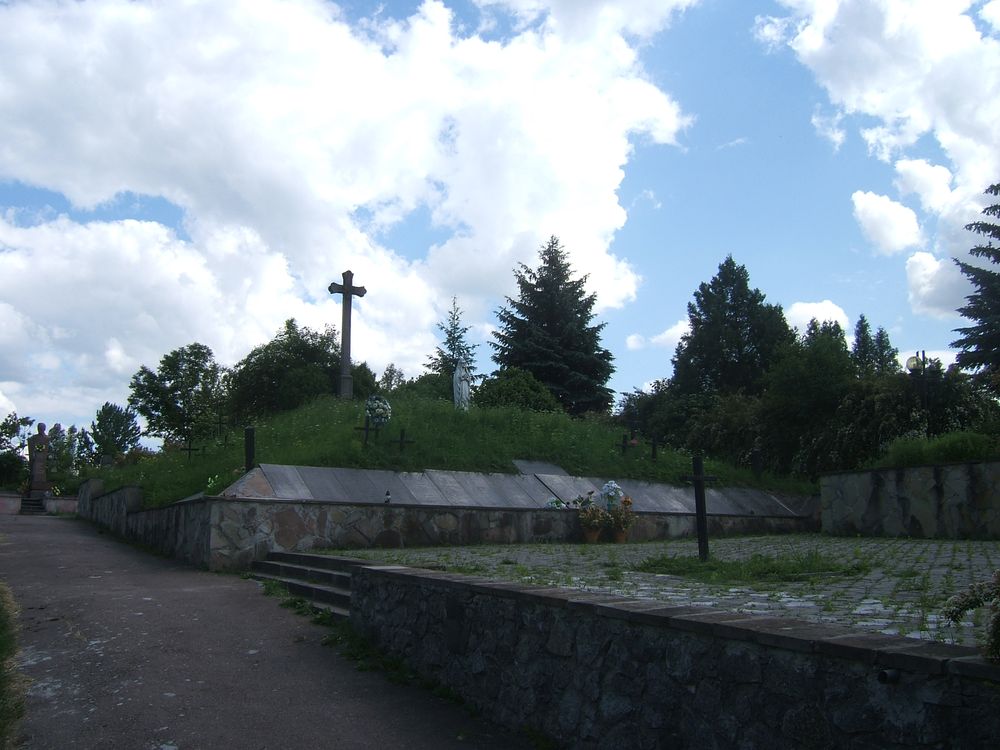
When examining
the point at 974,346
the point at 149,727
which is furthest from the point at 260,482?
the point at 974,346

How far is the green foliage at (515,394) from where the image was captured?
920 inches

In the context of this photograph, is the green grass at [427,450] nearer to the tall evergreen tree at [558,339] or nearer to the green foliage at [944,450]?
the green foliage at [944,450]

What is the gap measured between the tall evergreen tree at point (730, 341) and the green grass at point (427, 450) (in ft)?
83.6

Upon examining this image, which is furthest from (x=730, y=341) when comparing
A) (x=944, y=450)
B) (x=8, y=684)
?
(x=8, y=684)

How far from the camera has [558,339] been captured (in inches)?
1427

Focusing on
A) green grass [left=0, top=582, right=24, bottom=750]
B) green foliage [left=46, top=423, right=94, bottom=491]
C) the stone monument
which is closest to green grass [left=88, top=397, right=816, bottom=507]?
green grass [left=0, top=582, right=24, bottom=750]

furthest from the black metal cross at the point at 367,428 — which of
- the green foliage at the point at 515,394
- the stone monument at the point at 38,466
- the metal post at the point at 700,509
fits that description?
the stone monument at the point at 38,466

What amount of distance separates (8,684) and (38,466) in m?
35.1

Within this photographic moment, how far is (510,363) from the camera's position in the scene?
3647 cm

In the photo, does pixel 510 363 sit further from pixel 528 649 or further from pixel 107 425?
pixel 107 425

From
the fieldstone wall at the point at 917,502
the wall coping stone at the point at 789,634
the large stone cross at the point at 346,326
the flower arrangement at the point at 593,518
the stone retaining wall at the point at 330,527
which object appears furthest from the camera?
the large stone cross at the point at 346,326

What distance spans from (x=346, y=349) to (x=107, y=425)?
2959 inches

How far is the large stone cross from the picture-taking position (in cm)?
2000

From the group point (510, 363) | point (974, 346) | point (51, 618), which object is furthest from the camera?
point (510, 363)
